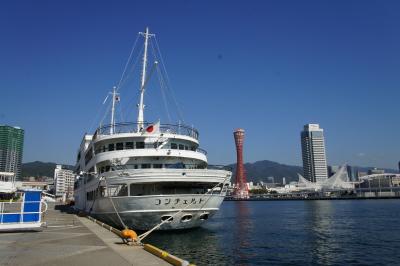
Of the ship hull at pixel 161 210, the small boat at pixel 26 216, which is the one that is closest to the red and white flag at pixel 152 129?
the ship hull at pixel 161 210

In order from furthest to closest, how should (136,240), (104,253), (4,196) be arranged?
(4,196) < (136,240) < (104,253)

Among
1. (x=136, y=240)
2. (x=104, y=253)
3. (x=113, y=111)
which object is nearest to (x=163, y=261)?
(x=104, y=253)

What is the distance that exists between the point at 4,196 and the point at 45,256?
64.1m

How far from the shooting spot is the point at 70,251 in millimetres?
12938

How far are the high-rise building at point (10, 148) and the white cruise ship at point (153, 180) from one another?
504 ft

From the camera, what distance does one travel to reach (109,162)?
1026 inches

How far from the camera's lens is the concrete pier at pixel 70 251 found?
11141mm

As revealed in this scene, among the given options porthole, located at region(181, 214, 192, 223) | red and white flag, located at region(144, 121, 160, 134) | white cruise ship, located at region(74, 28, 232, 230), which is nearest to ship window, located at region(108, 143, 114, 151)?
white cruise ship, located at region(74, 28, 232, 230)

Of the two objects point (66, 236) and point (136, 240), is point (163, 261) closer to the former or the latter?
point (136, 240)

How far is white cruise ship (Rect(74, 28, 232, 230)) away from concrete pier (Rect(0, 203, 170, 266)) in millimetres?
5289

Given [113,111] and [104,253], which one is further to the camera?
[113,111]

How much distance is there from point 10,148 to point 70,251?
170 m

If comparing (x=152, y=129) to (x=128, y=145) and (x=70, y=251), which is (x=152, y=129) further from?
(x=70, y=251)

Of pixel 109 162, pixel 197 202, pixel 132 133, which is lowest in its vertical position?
pixel 197 202
